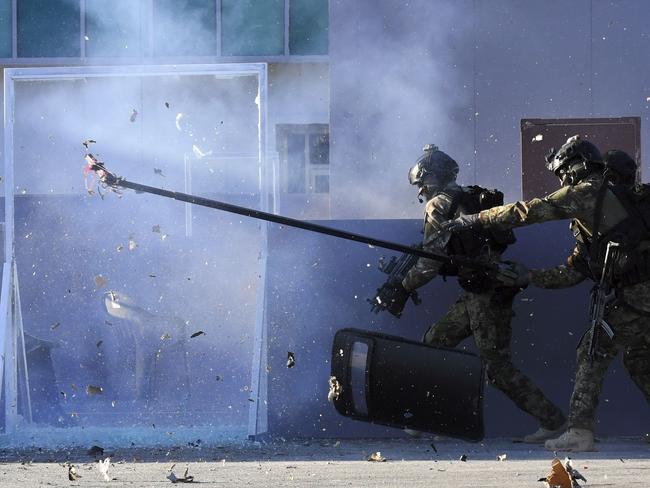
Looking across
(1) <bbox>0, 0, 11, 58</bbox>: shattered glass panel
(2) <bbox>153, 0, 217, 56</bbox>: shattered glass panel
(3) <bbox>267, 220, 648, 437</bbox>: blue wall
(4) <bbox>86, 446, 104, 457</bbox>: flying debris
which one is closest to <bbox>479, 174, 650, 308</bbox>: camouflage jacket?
(3) <bbox>267, 220, 648, 437</bbox>: blue wall

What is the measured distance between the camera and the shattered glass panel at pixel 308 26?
2258 centimetres

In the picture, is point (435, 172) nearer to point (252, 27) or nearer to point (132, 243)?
point (132, 243)

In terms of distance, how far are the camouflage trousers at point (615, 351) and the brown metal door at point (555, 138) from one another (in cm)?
620

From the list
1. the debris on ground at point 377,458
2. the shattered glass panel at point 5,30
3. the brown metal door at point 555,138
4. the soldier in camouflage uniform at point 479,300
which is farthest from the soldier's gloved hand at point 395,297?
the shattered glass panel at point 5,30

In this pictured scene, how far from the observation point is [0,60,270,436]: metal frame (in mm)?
8906

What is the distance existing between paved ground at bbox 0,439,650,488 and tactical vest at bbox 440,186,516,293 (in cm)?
89

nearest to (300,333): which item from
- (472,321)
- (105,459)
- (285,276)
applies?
(285,276)

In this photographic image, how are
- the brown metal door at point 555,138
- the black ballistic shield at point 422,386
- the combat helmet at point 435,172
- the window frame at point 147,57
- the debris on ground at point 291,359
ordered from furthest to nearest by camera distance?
the window frame at point 147,57, the brown metal door at point 555,138, the debris on ground at point 291,359, the combat helmet at point 435,172, the black ballistic shield at point 422,386

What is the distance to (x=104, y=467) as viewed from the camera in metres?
7.18

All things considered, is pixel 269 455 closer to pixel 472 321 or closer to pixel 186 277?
pixel 472 321

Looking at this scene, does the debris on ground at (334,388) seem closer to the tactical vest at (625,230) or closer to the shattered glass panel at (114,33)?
the tactical vest at (625,230)

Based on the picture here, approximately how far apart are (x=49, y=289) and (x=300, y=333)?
1.71 metres

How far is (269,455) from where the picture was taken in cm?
796

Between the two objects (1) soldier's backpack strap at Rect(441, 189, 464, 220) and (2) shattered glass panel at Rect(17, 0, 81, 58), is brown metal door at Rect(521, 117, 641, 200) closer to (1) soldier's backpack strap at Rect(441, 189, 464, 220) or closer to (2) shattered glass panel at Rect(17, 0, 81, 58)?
(1) soldier's backpack strap at Rect(441, 189, 464, 220)
